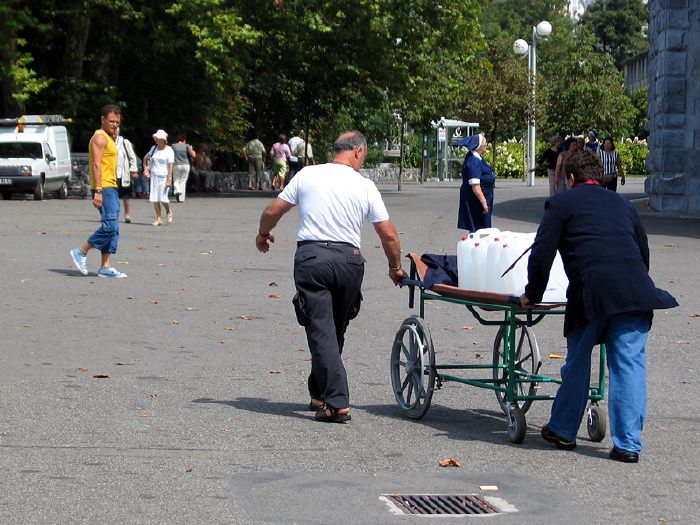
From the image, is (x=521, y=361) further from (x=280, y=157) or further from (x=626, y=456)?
(x=280, y=157)

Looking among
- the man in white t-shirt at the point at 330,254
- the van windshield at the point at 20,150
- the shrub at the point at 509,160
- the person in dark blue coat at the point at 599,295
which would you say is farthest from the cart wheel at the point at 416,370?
the shrub at the point at 509,160

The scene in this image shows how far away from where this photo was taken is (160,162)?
26.9 meters

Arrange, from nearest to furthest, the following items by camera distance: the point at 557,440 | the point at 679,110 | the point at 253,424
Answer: the point at 557,440 → the point at 253,424 → the point at 679,110

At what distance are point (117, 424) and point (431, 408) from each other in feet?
6.39

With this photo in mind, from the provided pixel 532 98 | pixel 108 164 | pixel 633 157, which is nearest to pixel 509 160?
pixel 633 157

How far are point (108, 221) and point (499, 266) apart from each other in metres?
8.98

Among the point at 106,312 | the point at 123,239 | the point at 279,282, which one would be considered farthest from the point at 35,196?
the point at 106,312

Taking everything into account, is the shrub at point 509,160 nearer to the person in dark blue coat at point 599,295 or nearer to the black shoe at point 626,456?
the person in dark blue coat at point 599,295

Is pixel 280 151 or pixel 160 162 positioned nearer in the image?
pixel 160 162

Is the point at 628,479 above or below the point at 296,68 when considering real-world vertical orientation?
below

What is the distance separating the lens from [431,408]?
8.89 m

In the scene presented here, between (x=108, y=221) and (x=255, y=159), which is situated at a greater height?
(x=108, y=221)

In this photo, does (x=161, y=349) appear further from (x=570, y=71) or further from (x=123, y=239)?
(x=570, y=71)

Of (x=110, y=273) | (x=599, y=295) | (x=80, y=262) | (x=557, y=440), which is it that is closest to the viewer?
(x=599, y=295)
